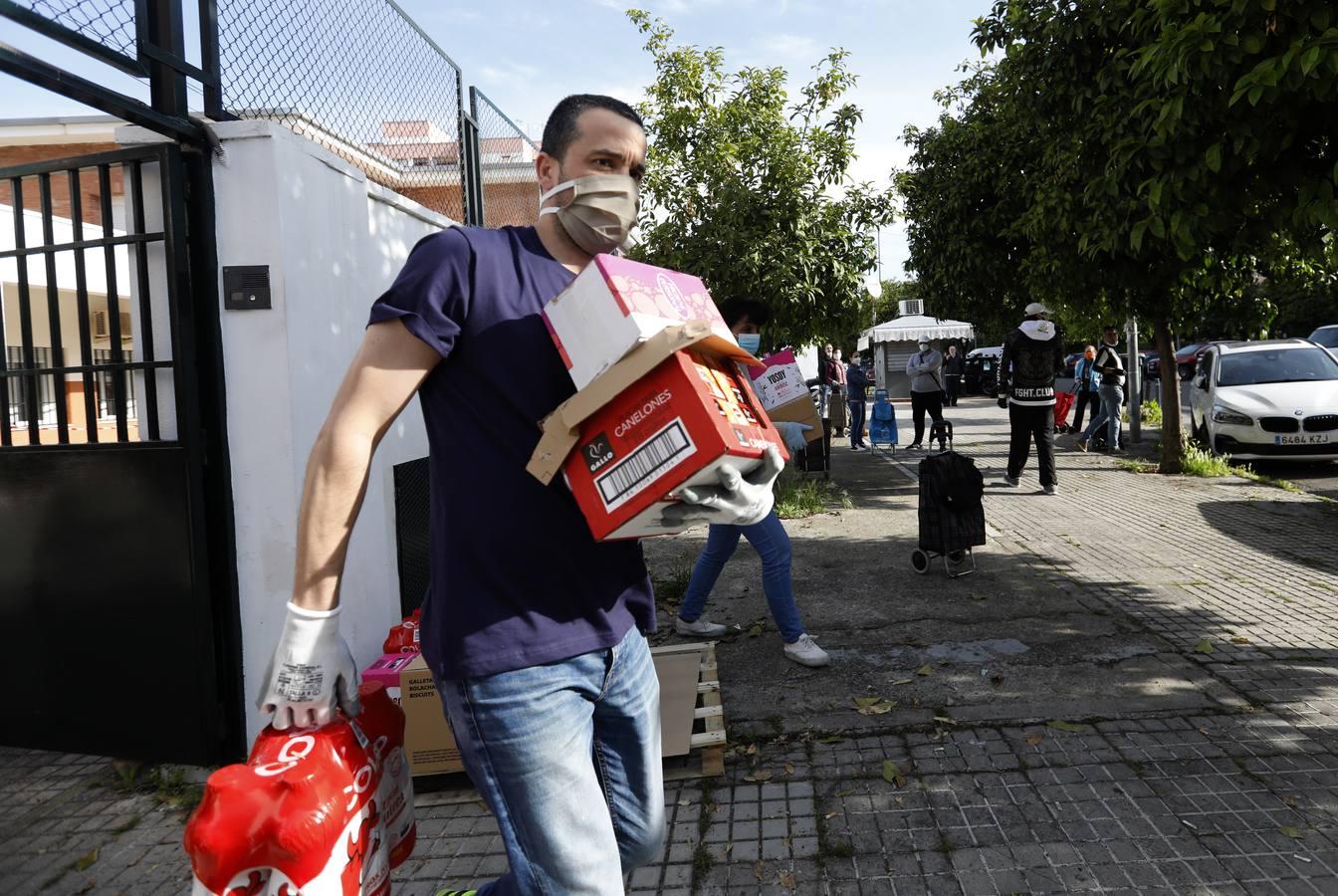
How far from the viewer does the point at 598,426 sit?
1700 millimetres

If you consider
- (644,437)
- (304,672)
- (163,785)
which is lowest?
(163,785)

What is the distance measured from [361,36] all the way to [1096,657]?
533 centimetres

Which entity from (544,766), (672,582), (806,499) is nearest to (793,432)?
(672,582)

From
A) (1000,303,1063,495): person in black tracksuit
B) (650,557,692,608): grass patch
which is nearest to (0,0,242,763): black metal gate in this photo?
(650,557,692,608): grass patch

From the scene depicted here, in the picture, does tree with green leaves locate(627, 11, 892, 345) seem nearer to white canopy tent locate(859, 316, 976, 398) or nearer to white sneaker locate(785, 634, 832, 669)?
white sneaker locate(785, 634, 832, 669)

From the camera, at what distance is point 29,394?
429cm

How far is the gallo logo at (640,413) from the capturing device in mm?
1651

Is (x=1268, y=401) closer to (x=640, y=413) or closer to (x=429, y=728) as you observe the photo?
(x=429, y=728)

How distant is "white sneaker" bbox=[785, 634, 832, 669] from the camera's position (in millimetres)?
5016

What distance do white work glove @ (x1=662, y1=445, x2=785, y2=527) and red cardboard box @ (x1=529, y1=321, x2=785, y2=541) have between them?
24mm

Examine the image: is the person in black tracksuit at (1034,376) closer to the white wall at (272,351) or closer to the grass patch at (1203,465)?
the grass patch at (1203,465)

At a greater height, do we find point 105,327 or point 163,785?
point 105,327

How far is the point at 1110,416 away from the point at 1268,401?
2637 mm

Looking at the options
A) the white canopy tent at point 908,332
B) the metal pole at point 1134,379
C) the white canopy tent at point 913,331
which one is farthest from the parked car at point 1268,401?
the white canopy tent at point 913,331
